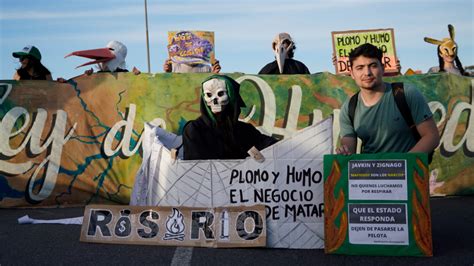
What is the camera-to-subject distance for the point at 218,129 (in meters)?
6.36

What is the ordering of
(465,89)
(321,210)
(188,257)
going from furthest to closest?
(465,89) → (321,210) → (188,257)

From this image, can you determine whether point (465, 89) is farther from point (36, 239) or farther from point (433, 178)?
point (36, 239)

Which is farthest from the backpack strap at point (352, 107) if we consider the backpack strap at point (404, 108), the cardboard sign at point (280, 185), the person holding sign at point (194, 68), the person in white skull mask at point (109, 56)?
the person in white skull mask at point (109, 56)

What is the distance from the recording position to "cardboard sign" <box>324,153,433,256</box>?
5262 millimetres

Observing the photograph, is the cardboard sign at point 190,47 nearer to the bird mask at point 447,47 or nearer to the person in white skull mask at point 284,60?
the person in white skull mask at point 284,60

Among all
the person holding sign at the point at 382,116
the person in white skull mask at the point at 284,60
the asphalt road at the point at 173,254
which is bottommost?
the asphalt road at the point at 173,254

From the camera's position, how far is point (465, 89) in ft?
32.4

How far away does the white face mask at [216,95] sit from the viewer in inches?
246

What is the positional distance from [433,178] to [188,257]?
5.25m

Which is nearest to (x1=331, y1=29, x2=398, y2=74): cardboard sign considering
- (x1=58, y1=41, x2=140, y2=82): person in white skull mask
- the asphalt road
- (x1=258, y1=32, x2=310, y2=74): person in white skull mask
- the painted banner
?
the painted banner

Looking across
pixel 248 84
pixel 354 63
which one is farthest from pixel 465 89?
pixel 354 63

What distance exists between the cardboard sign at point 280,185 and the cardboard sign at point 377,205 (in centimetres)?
25

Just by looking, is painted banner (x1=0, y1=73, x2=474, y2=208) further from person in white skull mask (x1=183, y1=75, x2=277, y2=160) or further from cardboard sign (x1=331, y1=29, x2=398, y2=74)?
person in white skull mask (x1=183, y1=75, x2=277, y2=160)

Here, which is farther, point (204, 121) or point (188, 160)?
point (204, 121)
